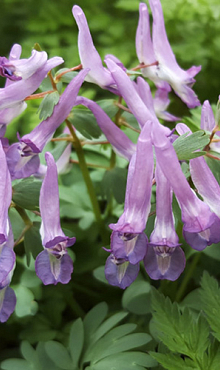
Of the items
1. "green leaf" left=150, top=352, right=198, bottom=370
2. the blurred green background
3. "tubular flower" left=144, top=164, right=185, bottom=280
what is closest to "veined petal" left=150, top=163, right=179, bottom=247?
"tubular flower" left=144, top=164, right=185, bottom=280

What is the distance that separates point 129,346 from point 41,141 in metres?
0.45

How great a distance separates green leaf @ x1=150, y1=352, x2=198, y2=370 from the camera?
87cm

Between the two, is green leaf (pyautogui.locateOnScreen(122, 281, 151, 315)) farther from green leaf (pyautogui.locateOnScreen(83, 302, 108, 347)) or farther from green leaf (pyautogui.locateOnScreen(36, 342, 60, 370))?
green leaf (pyautogui.locateOnScreen(36, 342, 60, 370))

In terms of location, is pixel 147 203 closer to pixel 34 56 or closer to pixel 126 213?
pixel 126 213

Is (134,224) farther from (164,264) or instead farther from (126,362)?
(126,362)

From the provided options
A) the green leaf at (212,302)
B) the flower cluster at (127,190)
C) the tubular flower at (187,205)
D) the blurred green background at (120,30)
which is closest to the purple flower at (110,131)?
the flower cluster at (127,190)

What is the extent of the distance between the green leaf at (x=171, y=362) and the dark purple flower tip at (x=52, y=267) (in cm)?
22

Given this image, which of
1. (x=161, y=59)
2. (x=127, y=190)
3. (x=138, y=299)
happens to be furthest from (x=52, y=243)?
(x=161, y=59)

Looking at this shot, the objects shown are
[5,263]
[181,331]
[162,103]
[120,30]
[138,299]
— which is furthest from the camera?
[120,30]

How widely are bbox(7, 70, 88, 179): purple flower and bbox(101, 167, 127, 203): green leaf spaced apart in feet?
0.85

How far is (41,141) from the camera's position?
36.2 inches

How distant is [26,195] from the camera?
97cm

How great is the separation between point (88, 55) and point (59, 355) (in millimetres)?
628

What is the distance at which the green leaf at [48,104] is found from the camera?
918mm
